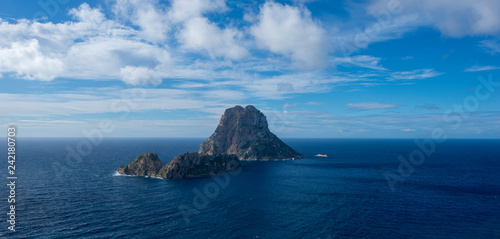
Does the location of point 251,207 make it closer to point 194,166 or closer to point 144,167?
point 194,166

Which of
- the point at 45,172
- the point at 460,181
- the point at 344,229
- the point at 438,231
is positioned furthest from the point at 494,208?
the point at 45,172

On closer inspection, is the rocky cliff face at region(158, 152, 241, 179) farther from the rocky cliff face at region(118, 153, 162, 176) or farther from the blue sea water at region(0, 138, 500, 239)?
the blue sea water at region(0, 138, 500, 239)

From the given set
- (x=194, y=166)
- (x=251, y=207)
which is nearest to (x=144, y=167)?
(x=194, y=166)

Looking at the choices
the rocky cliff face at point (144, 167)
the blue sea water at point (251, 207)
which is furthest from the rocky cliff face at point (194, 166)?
the blue sea water at point (251, 207)

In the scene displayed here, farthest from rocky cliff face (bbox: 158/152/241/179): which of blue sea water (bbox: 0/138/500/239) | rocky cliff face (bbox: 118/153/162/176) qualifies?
blue sea water (bbox: 0/138/500/239)

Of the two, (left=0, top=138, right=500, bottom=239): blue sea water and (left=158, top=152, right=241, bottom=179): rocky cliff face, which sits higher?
(left=158, top=152, right=241, bottom=179): rocky cliff face

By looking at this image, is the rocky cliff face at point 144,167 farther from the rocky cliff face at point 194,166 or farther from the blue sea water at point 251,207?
the blue sea water at point 251,207

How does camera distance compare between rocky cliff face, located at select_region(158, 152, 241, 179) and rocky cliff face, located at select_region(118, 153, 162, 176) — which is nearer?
rocky cliff face, located at select_region(158, 152, 241, 179)

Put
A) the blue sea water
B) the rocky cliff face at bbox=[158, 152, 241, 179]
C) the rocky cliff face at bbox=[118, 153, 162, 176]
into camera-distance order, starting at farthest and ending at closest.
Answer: the rocky cliff face at bbox=[118, 153, 162, 176], the rocky cliff face at bbox=[158, 152, 241, 179], the blue sea water
